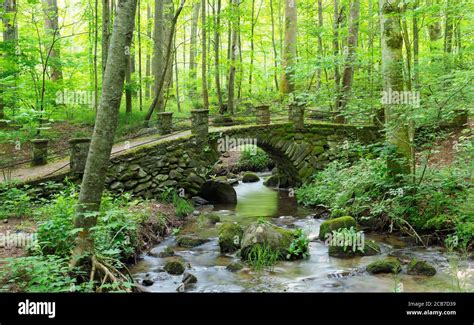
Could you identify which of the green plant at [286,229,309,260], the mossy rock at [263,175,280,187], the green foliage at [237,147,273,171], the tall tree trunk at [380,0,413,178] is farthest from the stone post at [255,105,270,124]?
the green plant at [286,229,309,260]

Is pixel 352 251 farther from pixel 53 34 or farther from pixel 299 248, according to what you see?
pixel 53 34

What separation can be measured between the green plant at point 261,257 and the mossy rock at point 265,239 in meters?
0.08

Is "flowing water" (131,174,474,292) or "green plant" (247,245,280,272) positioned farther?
"green plant" (247,245,280,272)

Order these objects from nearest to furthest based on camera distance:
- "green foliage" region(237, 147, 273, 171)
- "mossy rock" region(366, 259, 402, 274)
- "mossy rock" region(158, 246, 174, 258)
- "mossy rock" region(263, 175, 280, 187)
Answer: "mossy rock" region(366, 259, 402, 274) < "mossy rock" region(158, 246, 174, 258) < "mossy rock" region(263, 175, 280, 187) < "green foliage" region(237, 147, 273, 171)

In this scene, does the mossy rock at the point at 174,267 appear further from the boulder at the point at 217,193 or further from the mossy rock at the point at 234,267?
the boulder at the point at 217,193

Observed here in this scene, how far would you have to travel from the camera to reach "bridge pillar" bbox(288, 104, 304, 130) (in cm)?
1416

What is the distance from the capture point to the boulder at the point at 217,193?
1329 centimetres

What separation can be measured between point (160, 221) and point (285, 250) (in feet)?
9.98

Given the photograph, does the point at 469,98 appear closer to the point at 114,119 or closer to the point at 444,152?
the point at 444,152

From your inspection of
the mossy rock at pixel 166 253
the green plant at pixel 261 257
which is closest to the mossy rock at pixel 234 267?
the green plant at pixel 261 257

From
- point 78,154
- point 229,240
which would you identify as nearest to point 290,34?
point 78,154

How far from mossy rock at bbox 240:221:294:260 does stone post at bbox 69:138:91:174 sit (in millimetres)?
4028

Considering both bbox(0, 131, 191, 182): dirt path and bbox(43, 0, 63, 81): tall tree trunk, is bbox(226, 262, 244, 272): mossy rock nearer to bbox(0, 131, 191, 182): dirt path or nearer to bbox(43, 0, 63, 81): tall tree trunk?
bbox(0, 131, 191, 182): dirt path
